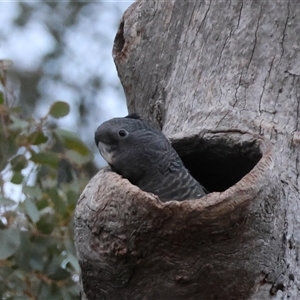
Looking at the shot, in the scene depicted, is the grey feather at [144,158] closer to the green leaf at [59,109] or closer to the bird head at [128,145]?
the bird head at [128,145]

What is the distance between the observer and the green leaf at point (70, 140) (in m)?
1.99

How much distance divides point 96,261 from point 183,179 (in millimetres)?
451

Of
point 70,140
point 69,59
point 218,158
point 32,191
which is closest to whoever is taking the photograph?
point 218,158

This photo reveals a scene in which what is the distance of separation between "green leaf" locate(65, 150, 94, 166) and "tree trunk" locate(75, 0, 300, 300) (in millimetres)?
246

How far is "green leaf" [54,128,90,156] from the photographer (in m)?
1.99

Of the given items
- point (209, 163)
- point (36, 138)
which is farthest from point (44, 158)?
point (209, 163)

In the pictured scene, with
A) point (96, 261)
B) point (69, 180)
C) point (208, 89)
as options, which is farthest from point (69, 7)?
point (96, 261)

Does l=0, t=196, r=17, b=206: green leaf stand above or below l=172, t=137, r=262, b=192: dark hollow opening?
below

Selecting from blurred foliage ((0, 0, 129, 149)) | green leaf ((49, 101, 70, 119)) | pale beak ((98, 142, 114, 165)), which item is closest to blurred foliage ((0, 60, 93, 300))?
green leaf ((49, 101, 70, 119))

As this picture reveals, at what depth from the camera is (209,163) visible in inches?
72.5

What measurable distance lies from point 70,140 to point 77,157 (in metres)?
0.11

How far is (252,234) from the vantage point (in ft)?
4.52

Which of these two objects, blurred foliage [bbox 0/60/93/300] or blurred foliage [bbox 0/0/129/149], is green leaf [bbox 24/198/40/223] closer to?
blurred foliage [bbox 0/60/93/300]

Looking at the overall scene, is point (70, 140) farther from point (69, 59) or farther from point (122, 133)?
point (69, 59)
